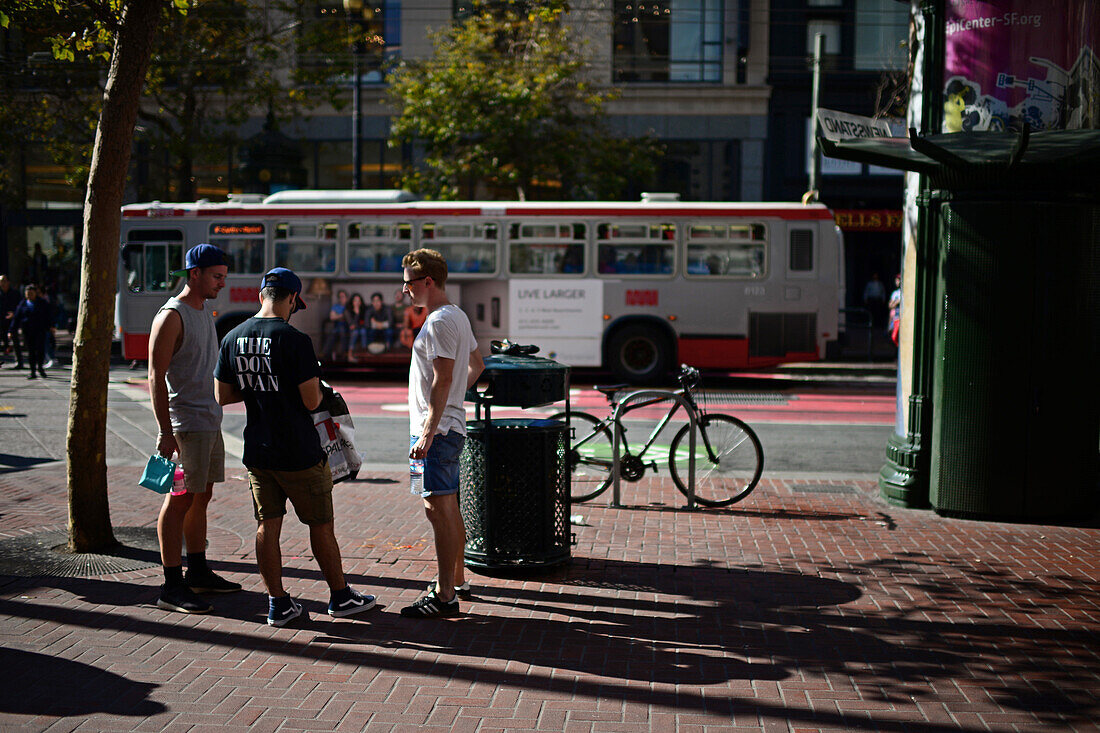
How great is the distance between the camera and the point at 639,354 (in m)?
18.8

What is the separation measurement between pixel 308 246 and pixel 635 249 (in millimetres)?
5905

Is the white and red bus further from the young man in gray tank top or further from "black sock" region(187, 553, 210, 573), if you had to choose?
the young man in gray tank top

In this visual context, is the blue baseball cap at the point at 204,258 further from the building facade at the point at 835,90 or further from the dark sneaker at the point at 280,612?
the building facade at the point at 835,90

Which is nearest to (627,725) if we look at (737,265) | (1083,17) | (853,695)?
(853,695)

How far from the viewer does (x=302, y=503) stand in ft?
17.5

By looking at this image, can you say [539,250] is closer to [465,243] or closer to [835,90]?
[465,243]

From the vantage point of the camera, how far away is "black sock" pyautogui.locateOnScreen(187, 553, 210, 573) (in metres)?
5.95

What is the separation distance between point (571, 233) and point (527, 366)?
12.7 m

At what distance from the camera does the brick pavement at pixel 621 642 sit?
4.34 m

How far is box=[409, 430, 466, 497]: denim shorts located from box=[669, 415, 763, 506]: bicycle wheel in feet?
11.3

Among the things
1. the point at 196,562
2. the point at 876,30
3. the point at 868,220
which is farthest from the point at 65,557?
the point at 876,30

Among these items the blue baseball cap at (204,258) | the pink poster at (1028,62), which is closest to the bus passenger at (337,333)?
the pink poster at (1028,62)

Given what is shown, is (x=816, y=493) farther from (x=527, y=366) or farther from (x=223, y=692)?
(x=223, y=692)

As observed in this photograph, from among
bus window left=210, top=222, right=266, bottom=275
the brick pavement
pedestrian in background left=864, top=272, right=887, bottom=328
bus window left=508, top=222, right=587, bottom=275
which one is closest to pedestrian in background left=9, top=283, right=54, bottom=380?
bus window left=210, top=222, right=266, bottom=275
